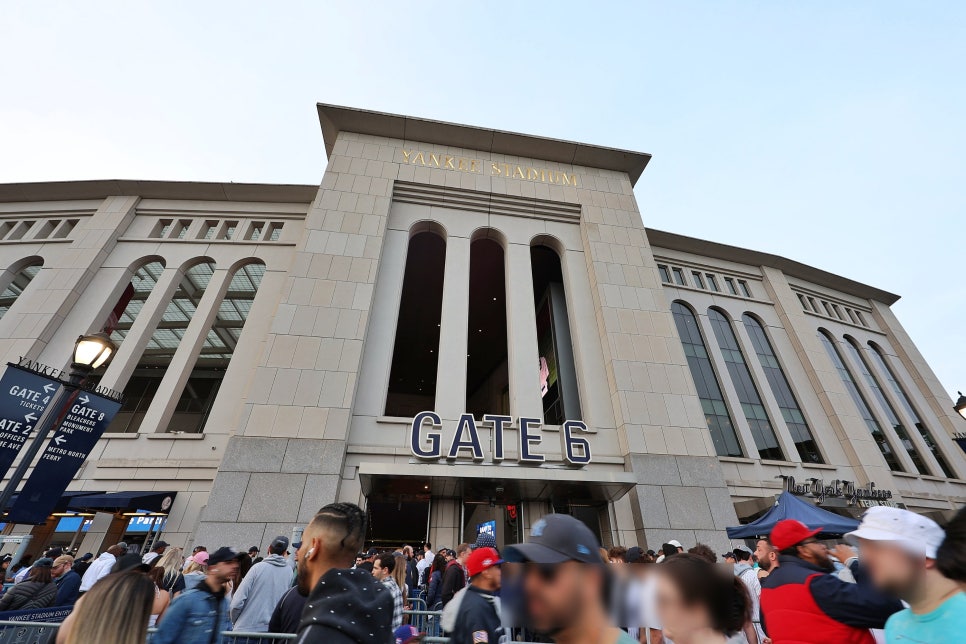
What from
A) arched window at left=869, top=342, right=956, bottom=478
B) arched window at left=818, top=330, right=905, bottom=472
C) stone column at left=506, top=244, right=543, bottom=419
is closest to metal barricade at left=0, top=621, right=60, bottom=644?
stone column at left=506, top=244, right=543, bottom=419

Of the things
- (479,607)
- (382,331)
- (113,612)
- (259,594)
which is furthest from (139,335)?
(479,607)

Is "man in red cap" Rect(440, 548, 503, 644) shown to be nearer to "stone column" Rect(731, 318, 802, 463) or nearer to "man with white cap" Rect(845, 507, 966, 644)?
"man with white cap" Rect(845, 507, 966, 644)

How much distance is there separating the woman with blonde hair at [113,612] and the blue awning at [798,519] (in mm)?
12465

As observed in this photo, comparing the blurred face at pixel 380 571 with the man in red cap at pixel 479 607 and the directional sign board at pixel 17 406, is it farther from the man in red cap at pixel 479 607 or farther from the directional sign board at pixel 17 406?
the directional sign board at pixel 17 406

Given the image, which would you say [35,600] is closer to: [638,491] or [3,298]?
[638,491]

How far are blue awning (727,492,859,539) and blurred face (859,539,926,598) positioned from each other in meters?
10.2

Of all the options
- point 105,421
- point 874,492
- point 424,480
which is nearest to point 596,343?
point 424,480

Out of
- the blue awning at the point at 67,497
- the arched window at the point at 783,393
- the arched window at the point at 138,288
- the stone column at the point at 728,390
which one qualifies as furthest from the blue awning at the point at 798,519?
the arched window at the point at 138,288

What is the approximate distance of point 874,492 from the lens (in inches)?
656

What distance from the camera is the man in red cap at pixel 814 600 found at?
7.95 feet

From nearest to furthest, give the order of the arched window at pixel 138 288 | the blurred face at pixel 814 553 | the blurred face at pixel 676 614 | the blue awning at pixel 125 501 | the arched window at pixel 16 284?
the blurred face at pixel 676 614, the blurred face at pixel 814 553, the blue awning at pixel 125 501, the arched window at pixel 138 288, the arched window at pixel 16 284

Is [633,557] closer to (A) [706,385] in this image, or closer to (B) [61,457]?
(B) [61,457]

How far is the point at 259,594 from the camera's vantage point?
5.01 m

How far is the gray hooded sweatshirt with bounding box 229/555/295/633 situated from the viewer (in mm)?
4867
